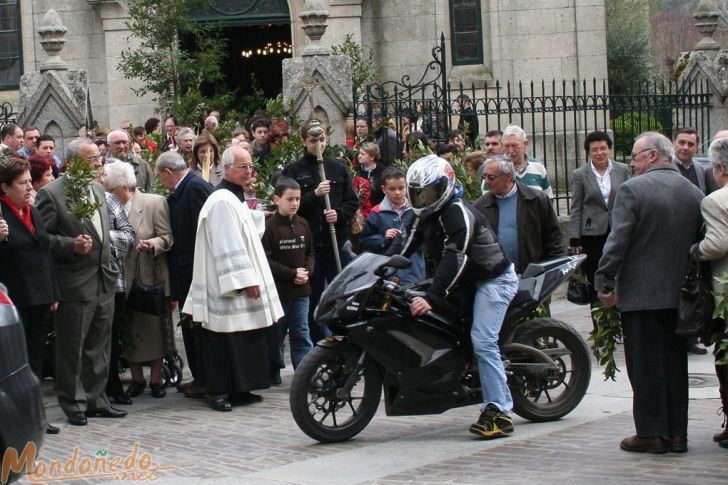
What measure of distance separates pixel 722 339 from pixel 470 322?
180cm

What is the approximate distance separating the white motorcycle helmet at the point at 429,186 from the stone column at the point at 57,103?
8.94 metres

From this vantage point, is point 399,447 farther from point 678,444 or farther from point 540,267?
point 678,444

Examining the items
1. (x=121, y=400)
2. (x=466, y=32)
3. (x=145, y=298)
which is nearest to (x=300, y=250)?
(x=145, y=298)

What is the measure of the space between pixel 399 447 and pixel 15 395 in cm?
281

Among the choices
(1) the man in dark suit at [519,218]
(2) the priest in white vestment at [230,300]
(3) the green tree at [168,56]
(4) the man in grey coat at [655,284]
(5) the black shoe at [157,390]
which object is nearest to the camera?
(4) the man in grey coat at [655,284]

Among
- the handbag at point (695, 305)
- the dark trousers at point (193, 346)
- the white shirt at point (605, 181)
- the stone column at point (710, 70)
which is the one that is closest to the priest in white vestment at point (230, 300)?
the dark trousers at point (193, 346)

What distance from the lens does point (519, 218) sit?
34.1 feet

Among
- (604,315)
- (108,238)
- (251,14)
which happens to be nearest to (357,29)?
(251,14)

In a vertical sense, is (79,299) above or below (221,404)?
above

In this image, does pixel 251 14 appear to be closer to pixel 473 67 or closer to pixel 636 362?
pixel 473 67

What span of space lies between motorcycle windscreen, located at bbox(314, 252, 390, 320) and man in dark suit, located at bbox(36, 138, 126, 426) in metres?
2.09

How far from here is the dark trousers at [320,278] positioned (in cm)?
1237

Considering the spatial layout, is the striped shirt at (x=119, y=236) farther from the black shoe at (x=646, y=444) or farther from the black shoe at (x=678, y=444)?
the black shoe at (x=678, y=444)

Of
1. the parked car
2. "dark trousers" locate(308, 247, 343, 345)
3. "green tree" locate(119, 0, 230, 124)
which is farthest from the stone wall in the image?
the parked car
